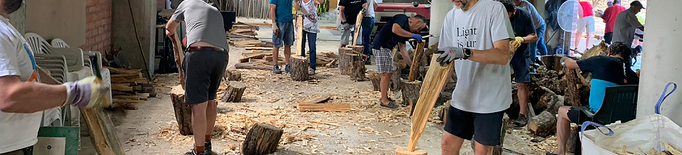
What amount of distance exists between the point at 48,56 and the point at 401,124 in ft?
12.5

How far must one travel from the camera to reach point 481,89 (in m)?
4.48

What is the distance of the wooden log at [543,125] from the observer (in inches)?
284

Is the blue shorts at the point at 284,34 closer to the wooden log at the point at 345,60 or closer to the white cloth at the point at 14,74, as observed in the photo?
the wooden log at the point at 345,60

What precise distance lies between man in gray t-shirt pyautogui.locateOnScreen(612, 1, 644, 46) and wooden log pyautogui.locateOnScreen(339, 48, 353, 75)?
553cm

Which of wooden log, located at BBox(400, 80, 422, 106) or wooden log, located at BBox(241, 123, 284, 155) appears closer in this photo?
wooden log, located at BBox(241, 123, 284, 155)

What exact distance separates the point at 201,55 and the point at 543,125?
3721mm

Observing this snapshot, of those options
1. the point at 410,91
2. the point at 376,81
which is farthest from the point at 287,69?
the point at 410,91

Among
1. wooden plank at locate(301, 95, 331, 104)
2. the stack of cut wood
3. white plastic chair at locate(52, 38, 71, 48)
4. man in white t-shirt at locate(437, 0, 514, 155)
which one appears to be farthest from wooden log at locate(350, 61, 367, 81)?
man in white t-shirt at locate(437, 0, 514, 155)

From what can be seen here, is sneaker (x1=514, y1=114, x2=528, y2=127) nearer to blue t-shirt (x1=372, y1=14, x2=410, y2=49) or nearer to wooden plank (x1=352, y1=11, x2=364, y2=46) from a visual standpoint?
blue t-shirt (x1=372, y1=14, x2=410, y2=49)

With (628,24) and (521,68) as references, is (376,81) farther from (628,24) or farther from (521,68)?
(628,24)

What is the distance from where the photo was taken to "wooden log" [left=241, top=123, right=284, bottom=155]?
6.06m

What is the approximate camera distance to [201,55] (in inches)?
219

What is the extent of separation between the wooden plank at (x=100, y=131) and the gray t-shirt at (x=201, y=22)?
1.73m

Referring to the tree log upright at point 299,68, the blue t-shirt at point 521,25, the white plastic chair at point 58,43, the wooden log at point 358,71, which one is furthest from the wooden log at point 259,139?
the wooden log at point 358,71
